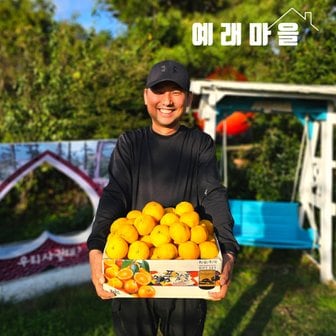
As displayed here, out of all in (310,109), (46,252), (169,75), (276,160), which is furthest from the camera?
(276,160)

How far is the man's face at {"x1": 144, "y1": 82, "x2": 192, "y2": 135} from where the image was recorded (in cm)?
177

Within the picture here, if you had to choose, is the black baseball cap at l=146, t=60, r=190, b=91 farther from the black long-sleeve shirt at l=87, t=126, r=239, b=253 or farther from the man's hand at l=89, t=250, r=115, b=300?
the man's hand at l=89, t=250, r=115, b=300

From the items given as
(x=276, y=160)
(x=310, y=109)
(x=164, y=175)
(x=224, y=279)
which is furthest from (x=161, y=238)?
(x=276, y=160)

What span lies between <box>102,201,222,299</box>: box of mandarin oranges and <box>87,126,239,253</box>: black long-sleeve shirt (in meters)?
0.31

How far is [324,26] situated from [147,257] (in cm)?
439

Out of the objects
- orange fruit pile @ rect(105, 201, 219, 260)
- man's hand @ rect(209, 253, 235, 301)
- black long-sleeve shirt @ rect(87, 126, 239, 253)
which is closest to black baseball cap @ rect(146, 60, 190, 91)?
black long-sleeve shirt @ rect(87, 126, 239, 253)

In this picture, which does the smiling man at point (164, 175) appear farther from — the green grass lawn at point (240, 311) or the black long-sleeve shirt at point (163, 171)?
the green grass lawn at point (240, 311)

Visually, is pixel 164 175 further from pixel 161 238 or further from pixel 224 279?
pixel 224 279

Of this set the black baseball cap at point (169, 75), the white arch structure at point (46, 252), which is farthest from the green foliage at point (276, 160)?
the black baseball cap at point (169, 75)

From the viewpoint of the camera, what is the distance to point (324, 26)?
16.0ft

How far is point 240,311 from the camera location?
12.6 ft

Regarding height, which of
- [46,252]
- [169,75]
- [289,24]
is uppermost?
[289,24]

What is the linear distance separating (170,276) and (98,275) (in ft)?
0.89

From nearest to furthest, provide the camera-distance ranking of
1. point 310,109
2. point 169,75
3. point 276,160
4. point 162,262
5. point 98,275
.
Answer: point 162,262
point 98,275
point 169,75
point 310,109
point 276,160
